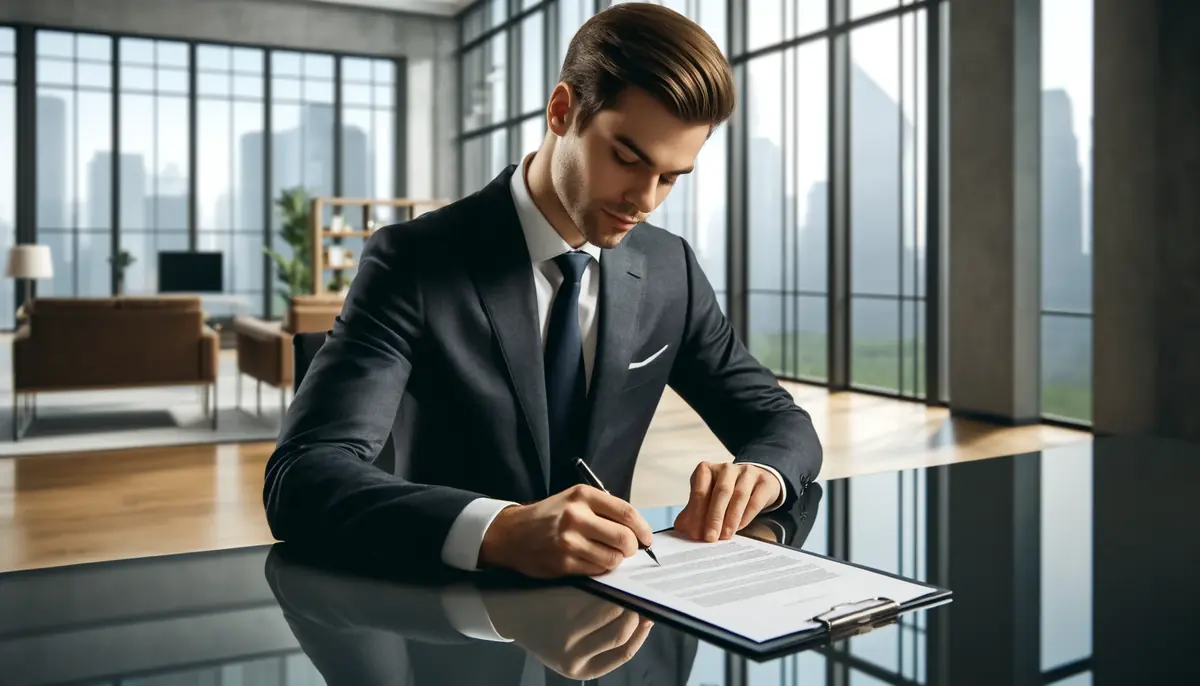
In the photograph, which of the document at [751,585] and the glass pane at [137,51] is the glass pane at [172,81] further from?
the document at [751,585]

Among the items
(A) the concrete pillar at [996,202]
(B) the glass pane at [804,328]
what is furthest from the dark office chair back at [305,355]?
(B) the glass pane at [804,328]

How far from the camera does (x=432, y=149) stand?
14570 mm

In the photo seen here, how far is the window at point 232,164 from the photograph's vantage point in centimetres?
1312

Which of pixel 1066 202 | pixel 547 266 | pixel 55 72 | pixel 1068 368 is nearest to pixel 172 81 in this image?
pixel 55 72

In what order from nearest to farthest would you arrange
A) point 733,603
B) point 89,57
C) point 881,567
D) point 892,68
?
point 733,603 < point 881,567 < point 892,68 < point 89,57

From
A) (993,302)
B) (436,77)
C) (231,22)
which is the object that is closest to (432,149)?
(436,77)

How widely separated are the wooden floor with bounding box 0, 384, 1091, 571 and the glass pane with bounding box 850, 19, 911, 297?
125cm

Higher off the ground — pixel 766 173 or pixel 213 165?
pixel 213 165

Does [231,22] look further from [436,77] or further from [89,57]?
[436,77]

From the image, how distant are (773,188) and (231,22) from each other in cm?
792

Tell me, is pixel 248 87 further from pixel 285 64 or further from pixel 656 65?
pixel 656 65

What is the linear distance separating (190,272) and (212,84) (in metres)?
2.90

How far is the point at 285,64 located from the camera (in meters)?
13.6

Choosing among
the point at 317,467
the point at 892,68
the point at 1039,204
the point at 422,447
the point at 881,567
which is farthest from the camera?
the point at 892,68
